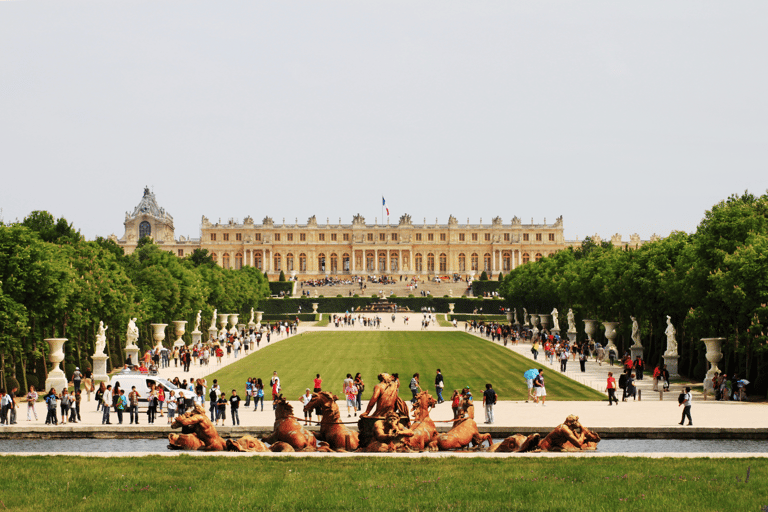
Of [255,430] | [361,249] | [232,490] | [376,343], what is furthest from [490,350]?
[361,249]

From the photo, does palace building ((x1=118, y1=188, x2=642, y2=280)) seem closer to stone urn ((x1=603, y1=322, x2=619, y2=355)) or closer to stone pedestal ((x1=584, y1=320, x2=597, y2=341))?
stone pedestal ((x1=584, y1=320, x2=597, y2=341))

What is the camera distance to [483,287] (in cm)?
11644

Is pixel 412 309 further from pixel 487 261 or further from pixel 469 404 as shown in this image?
pixel 469 404

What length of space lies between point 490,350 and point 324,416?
33.4 m

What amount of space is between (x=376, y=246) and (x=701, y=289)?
409 ft

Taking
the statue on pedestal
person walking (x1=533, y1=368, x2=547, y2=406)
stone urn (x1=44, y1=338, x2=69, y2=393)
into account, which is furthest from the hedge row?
person walking (x1=533, y1=368, x2=547, y2=406)

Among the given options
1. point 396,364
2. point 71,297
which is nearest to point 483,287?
point 396,364

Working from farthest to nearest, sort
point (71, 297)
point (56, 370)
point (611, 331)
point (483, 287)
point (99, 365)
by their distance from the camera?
point (483, 287)
point (611, 331)
point (99, 365)
point (71, 297)
point (56, 370)

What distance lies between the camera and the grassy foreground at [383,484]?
12164 mm

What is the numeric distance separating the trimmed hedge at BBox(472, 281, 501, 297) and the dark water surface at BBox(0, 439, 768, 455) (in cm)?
9593

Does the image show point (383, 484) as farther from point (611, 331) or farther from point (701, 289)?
point (611, 331)

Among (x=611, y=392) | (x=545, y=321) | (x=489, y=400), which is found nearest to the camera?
(x=489, y=400)

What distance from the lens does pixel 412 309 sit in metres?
99.9

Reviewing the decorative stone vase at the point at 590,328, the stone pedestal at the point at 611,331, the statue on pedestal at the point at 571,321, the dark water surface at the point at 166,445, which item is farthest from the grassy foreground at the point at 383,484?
the statue on pedestal at the point at 571,321
